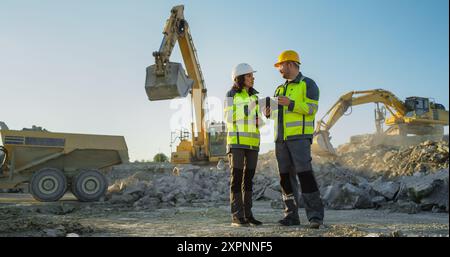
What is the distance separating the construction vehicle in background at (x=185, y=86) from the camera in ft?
32.3

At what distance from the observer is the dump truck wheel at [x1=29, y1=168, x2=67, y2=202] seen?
875 cm

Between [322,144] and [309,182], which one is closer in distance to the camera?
[309,182]

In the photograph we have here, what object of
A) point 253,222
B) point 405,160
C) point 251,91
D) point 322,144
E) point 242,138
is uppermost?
point 251,91

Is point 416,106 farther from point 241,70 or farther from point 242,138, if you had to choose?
point 242,138

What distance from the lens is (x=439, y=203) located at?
575 centimetres

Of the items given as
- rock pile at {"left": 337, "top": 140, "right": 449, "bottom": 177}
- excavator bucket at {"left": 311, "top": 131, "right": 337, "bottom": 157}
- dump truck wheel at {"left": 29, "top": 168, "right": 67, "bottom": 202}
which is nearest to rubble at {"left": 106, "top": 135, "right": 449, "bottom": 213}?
rock pile at {"left": 337, "top": 140, "right": 449, "bottom": 177}

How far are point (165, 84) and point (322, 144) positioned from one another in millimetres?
10594

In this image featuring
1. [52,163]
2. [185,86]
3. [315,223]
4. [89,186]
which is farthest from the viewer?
[185,86]

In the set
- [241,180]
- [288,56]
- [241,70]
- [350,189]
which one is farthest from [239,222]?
[350,189]

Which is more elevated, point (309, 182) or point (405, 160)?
point (405, 160)

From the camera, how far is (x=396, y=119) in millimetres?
20922
